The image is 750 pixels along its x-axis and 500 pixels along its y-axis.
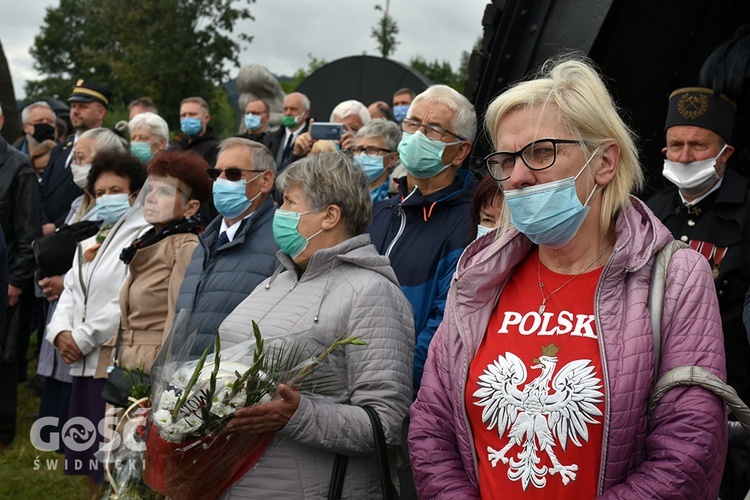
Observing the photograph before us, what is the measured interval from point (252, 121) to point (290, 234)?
5964 mm

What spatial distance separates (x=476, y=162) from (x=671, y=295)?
108 inches

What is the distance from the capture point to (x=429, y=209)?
15.7 feet

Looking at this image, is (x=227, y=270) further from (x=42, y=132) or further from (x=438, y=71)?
(x=438, y=71)

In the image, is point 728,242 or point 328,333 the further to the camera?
point 728,242

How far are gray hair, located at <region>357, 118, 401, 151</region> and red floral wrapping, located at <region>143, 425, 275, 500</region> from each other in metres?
3.24

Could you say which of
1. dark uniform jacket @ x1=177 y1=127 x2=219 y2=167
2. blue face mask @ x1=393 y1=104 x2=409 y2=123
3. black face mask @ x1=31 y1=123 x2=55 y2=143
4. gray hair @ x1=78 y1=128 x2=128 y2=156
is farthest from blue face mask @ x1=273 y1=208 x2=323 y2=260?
black face mask @ x1=31 y1=123 x2=55 y2=143

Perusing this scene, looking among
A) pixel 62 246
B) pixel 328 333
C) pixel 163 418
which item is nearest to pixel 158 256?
pixel 62 246

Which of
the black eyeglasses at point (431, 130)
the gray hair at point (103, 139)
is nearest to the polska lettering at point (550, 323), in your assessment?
the black eyeglasses at point (431, 130)

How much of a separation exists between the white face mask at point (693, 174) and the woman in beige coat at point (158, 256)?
2.68m

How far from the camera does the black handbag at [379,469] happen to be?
3.53m

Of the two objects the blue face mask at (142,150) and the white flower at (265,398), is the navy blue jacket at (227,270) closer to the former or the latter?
the white flower at (265,398)

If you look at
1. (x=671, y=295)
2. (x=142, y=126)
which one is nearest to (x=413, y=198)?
(x=671, y=295)

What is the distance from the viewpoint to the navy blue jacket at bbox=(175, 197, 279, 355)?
4727 mm

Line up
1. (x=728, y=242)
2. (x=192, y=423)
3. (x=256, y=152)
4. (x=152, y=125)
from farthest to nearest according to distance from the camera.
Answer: (x=152, y=125) < (x=256, y=152) < (x=728, y=242) < (x=192, y=423)
